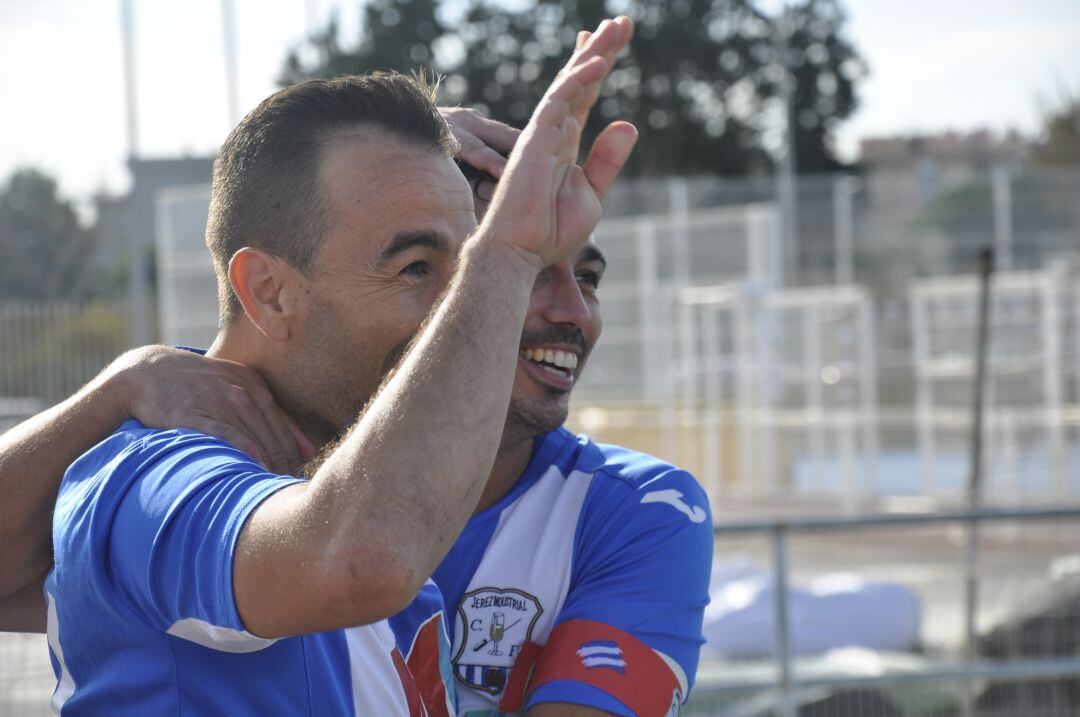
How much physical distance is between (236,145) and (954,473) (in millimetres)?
13568

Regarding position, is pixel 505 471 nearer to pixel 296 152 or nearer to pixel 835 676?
pixel 296 152

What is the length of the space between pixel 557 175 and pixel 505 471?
1.05 metres

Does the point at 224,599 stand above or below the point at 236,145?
below

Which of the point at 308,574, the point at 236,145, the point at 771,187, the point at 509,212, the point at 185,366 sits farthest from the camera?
the point at 771,187

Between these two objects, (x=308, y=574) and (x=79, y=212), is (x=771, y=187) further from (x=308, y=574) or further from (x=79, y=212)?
(x=308, y=574)

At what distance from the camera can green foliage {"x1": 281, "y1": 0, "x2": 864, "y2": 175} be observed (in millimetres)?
43688

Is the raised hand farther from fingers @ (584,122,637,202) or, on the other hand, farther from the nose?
the nose

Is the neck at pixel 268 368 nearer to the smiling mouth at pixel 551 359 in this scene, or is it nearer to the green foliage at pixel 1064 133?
the smiling mouth at pixel 551 359

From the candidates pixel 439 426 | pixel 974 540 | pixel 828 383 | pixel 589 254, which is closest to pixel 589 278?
pixel 589 254

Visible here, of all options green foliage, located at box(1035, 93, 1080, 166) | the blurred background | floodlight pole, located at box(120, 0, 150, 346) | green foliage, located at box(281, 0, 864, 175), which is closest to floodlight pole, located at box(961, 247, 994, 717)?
the blurred background

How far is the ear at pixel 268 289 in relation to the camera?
1.82 metres

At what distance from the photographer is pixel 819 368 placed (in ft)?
49.6

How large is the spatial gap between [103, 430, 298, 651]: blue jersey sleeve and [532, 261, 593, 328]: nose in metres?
1.01

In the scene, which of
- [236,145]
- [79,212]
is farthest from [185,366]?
[79,212]
